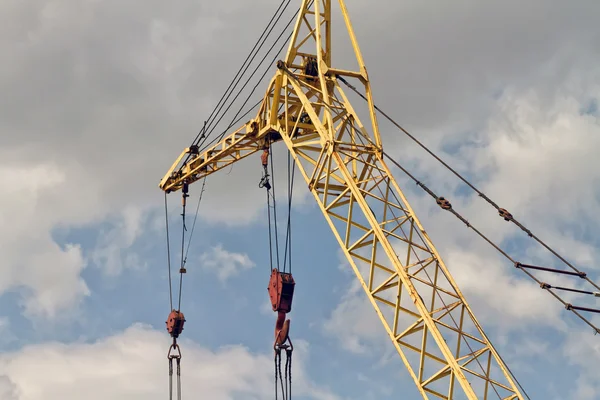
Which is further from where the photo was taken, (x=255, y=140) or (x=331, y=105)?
(x=255, y=140)

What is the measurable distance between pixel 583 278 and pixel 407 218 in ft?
23.8

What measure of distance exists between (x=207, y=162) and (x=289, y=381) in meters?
14.0

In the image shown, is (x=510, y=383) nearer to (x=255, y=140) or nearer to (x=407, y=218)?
(x=407, y=218)

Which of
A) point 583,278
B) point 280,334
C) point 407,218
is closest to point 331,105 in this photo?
point 407,218

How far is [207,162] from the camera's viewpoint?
48750mm

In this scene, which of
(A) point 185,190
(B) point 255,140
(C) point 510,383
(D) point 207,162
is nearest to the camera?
(C) point 510,383

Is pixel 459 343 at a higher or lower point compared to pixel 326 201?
lower

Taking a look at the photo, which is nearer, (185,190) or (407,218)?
(407,218)

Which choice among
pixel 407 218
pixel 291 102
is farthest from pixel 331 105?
pixel 407 218

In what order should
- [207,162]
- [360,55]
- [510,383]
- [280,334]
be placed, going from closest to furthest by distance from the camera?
[510,383] → [280,334] → [360,55] → [207,162]

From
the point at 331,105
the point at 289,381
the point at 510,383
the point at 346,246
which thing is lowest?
the point at 510,383

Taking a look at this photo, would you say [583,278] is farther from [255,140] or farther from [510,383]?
[255,140]

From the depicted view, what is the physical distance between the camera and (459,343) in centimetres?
3406

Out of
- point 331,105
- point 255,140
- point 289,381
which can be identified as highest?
point 255,140
